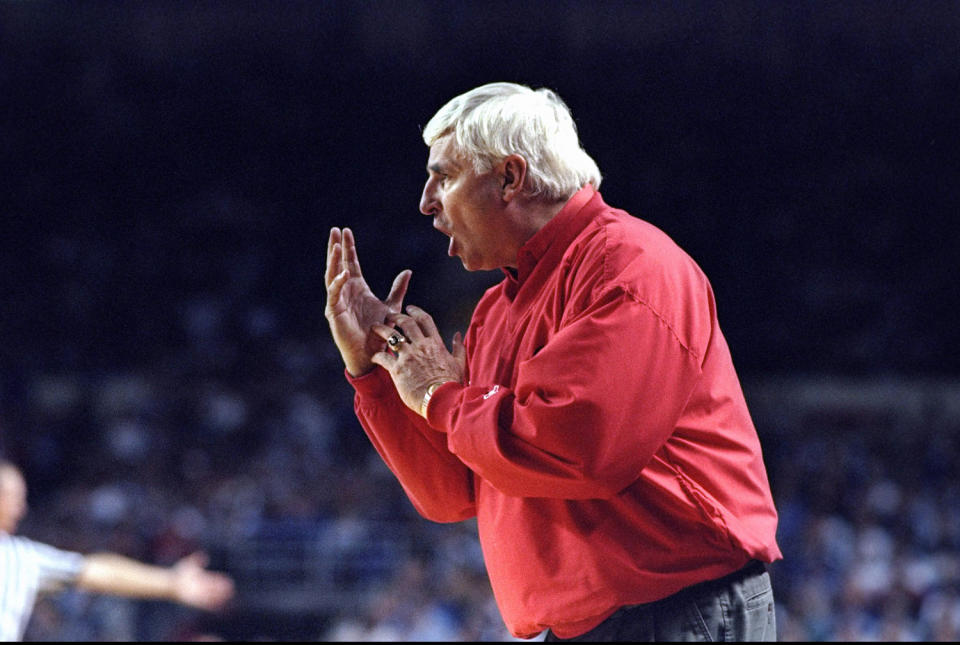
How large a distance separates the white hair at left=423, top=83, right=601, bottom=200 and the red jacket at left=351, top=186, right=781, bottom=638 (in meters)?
0.04

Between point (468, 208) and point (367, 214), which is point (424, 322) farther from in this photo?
point (367, 214)

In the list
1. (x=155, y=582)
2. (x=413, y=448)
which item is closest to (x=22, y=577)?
(x=155, y=582)

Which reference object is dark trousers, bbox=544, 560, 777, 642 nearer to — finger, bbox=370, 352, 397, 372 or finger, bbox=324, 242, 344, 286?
finger, bbox=370, 352, 397, 372

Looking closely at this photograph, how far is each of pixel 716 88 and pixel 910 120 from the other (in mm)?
1198

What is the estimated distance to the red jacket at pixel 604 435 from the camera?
1.29 metres

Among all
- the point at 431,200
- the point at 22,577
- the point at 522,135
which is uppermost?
the point at 522,135

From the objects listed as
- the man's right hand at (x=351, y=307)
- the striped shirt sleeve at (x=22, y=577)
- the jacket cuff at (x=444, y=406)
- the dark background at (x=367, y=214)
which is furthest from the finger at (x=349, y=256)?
the dark background at (x=367, y=214)

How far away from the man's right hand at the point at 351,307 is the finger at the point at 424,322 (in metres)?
0.08

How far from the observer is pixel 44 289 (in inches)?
280

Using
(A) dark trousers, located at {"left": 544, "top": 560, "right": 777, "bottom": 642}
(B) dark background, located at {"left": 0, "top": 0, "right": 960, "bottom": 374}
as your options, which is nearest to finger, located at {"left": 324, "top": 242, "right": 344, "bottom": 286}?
(A) dark trousers, located at {"left": 544, "top": 560, "right": 777, "bottom": 642}

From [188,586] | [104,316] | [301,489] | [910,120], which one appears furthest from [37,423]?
[910,120]

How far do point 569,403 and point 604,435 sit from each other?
0.19 ft

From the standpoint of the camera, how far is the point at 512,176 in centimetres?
154

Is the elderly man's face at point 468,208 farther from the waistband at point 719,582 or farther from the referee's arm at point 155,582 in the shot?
the referee's arm at point 155,582
